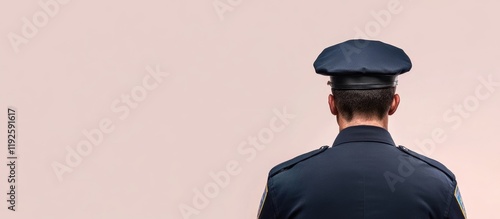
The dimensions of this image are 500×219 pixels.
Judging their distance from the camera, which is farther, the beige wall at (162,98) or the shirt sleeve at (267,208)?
the beige wall at (162,98)

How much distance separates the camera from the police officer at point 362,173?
41.7 inches

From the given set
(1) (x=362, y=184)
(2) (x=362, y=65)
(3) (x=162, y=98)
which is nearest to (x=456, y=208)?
(1) (x=362, y=184)

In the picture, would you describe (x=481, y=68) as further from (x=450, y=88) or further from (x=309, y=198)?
(x=309, y=198)

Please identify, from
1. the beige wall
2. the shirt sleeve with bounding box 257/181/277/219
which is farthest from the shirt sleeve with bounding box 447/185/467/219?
the beige wall

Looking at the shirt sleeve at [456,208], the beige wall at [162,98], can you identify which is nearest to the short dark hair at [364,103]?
the shirt sleeve at [456,208]

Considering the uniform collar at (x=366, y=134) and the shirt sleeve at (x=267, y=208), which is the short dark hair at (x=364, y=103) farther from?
the shirt sleeve at (x=267, y=208)

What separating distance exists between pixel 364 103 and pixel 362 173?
0.11 m

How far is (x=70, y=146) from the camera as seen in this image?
6.70ft

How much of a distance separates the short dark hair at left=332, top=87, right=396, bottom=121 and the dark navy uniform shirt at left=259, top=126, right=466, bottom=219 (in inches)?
1.0

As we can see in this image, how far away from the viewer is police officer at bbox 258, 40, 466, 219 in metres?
1.06

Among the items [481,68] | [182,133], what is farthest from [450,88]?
[182,133]

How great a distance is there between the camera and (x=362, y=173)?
107 cm

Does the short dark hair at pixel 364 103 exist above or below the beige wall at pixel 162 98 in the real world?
below

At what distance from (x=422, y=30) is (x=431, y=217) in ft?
3.39
